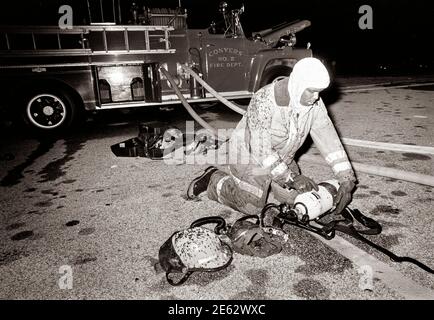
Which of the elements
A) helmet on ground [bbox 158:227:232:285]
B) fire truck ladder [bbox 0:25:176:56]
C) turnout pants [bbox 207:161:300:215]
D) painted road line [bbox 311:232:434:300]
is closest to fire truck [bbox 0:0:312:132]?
fire truck ladder [bbox 0:25:176:56]

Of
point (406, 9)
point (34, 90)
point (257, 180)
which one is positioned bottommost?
point (257, 180)

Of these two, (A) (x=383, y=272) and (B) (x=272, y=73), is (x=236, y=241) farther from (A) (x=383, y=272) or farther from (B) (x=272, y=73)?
(B) (x=272, y=73)

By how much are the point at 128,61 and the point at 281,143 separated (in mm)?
4730

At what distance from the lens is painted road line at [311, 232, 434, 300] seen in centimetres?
208

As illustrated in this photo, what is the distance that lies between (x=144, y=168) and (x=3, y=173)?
202cm

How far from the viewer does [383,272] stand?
228 centimetres

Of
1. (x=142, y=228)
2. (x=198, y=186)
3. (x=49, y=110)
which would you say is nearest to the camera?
(x=142, y=228)

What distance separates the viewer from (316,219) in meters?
2.85

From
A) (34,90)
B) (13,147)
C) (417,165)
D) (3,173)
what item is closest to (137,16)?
(34,90)

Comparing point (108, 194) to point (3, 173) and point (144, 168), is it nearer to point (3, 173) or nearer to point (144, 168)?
point (144, 168)

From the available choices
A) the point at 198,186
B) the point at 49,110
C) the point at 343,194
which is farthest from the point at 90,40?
the point at 343,194

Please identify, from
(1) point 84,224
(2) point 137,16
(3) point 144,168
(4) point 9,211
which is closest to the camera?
(1) point 84,224

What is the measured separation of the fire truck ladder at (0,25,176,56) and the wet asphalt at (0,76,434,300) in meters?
1.83

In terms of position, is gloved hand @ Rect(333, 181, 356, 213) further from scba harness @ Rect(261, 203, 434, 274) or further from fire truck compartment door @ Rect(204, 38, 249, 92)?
fire truck compartment door @ Rect(204, 38, 249, 92)
